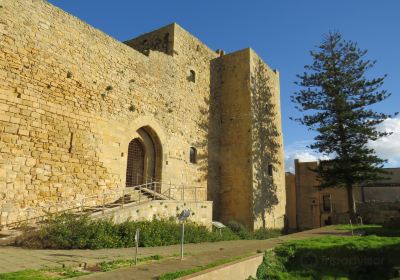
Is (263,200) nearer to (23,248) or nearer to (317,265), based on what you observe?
(317,265)

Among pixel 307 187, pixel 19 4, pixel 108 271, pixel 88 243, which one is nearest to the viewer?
pixel 108 271

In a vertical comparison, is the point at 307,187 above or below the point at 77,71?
below

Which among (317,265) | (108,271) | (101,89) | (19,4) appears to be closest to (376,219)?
(317,265)

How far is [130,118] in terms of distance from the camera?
582 inches

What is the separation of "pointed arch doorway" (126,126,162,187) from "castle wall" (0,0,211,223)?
A: 332 millimetres

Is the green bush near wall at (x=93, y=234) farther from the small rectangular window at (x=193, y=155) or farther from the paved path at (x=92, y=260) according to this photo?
the small rectangular window at (x=193, y=155)

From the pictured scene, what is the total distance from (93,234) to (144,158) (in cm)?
712

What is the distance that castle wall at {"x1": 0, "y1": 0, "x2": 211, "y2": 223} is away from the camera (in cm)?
1062

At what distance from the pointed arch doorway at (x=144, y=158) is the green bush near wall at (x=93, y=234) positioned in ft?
14.0

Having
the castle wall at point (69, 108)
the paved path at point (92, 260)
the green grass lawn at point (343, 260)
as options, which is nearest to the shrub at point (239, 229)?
the castle wall at point (69, 108)

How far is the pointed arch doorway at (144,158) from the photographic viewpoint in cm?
1561

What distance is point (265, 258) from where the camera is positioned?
7.94m

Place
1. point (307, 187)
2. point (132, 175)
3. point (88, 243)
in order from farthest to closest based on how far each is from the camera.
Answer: point (307, 187), point (132, 175), point (88, 243)

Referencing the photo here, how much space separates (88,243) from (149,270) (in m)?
3.43
